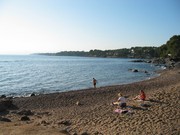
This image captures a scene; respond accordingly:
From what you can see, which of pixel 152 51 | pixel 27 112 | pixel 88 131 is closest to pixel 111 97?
→ pixel 27 112

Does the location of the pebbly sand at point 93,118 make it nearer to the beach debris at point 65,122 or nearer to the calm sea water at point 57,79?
the beach debris at point 65,122

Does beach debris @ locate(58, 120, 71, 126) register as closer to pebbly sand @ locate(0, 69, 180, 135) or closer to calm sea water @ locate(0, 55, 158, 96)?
pebbly sand @ locate(0, 69, 180, 135)

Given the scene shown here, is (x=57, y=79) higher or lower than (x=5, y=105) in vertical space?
lower

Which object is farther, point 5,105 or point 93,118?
point 5,105

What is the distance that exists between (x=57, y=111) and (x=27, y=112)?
2597 millimetres

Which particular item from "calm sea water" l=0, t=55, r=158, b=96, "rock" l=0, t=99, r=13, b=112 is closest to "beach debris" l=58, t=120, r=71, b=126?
"rock" l=0, t=99, r=13, b=112

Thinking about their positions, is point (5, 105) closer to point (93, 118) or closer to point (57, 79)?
point (93, 118)

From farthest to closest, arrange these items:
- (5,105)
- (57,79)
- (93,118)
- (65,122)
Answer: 1. (57,79)
2. (5,105)
3. (93,118)
4. (65,122)

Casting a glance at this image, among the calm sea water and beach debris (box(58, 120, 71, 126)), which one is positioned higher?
beach debris (box(58, 120, 71, 126))

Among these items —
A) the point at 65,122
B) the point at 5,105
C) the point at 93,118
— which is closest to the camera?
the point at 65,122

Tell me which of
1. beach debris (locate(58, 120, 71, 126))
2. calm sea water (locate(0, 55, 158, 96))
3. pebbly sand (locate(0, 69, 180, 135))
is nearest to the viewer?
pebbly sand (locate(0, 69, 180, 135))

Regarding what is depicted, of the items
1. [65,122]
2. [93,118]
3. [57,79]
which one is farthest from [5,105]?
[57,79]

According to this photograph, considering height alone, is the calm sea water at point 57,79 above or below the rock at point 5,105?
below

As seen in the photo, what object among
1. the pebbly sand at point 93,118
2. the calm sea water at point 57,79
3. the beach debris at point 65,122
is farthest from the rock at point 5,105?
the calm sea water at point 57,79
